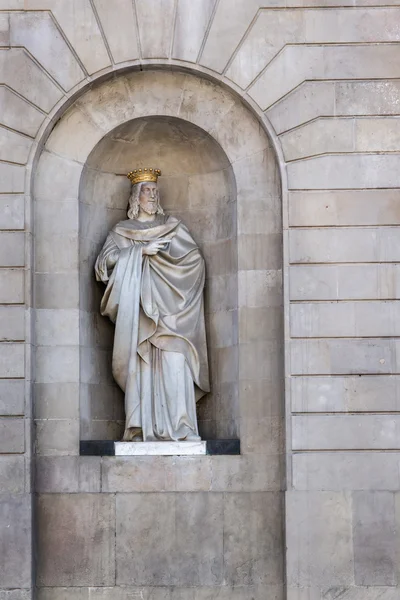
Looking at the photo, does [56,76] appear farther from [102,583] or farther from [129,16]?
[102,583]

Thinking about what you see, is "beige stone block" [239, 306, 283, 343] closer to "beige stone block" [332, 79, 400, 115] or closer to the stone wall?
the stone wall

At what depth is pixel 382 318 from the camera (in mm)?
17969

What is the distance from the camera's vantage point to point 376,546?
1762cm

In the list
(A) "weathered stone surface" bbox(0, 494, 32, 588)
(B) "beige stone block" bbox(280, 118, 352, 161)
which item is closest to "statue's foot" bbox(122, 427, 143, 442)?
(A) "weathered stone surface" bbox(0, 494, 32, 588)

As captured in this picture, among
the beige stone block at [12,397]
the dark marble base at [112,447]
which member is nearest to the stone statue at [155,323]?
the dark marble base at [112,447]

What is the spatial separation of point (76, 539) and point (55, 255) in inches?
141

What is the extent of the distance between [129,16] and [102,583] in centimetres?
710

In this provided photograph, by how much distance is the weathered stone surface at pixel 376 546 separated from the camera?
1762 cm

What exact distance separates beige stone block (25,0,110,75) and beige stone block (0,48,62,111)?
54 cm

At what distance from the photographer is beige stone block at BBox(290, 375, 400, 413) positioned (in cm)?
1783

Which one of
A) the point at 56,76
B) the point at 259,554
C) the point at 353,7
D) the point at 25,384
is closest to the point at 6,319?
the point at 25,384

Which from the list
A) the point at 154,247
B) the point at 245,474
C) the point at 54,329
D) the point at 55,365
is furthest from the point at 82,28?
the point at 245,474

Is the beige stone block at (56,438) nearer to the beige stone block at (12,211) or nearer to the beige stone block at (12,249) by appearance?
the beige stone block at (12,249)

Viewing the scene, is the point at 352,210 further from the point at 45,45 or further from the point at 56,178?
the point at 45,45
